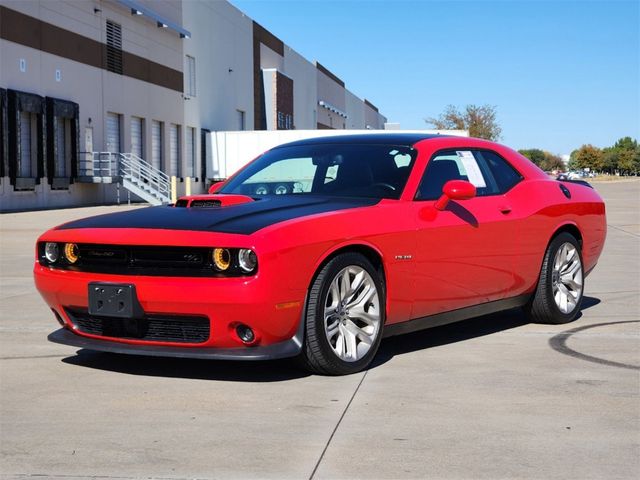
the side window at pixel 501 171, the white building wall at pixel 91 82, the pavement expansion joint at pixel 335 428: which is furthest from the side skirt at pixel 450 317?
the white building wall at pixel 91 82

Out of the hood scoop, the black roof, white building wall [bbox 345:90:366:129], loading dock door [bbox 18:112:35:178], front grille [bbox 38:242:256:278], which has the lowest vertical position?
front grille [bbox 38:242:256:278]

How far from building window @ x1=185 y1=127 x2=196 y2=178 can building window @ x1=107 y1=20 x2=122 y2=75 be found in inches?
363

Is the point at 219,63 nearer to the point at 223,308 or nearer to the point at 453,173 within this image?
the point at 453,173

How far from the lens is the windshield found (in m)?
6.23

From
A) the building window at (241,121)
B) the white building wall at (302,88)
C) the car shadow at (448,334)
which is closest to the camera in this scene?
the car shadow at (448,334)

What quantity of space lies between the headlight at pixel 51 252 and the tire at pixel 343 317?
5.22 feet

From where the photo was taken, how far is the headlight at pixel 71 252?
564cm

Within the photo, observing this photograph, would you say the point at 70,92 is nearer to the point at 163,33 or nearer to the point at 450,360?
the point at 163,33

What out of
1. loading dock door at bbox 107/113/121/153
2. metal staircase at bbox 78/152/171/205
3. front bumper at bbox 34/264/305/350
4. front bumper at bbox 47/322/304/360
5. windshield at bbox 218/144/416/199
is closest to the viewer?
front bumper at bbox 34/264/305/350

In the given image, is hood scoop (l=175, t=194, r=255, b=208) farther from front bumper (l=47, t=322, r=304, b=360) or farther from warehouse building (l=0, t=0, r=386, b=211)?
warehouse building (l=0, t=0, r=386, b=211)

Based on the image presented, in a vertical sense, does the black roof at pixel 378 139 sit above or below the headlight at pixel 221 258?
above

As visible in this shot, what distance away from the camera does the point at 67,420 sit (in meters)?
4.62

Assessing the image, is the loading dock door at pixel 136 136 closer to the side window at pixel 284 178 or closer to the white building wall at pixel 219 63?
the white building wall at pixel 219 63

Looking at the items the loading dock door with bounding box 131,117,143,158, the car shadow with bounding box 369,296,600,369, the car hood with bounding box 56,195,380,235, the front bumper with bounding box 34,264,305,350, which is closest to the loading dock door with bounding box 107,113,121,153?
the loading dock door with bounding box 131,117,143,158
